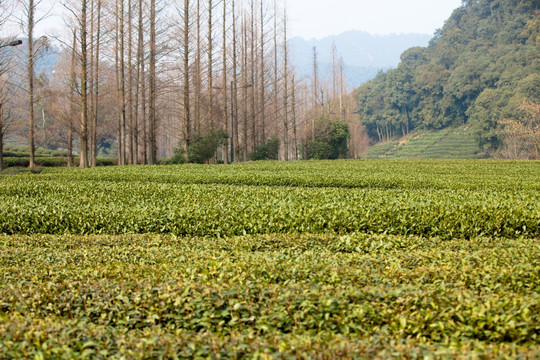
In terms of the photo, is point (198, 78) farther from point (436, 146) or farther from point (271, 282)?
point (436, 146)

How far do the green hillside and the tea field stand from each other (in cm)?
4735

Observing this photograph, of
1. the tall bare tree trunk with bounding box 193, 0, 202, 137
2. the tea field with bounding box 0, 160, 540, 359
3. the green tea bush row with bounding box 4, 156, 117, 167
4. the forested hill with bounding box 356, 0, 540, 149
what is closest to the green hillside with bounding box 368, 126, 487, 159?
the forested hill with bounding box 356, 0, 540, 149

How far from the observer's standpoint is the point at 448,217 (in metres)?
7.83

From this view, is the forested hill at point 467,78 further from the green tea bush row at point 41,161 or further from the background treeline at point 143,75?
the green tea bush row at point 41,161

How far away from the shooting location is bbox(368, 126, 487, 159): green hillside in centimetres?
5434

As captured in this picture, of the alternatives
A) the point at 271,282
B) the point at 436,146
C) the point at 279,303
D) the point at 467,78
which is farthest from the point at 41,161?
the point at 467,78

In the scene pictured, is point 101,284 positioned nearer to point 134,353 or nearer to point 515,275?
point 134,353

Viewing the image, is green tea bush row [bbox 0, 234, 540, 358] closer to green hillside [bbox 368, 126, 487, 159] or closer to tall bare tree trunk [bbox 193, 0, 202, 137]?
tall bare tree trunk [bbox 193, 0, 202, 137]

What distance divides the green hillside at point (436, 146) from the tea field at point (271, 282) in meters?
47.3

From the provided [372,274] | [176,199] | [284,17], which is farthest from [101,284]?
[284,17]

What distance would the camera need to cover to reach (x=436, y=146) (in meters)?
59.7

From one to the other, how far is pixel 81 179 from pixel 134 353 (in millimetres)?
14011

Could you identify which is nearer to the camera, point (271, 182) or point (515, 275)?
point (515, 275)

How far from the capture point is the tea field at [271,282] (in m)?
3.16
